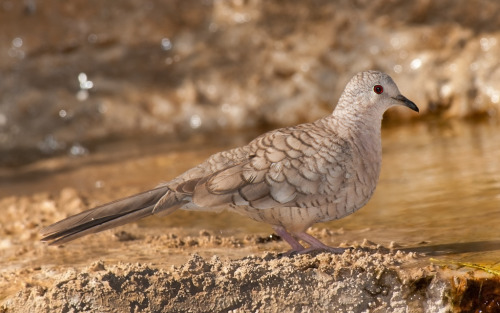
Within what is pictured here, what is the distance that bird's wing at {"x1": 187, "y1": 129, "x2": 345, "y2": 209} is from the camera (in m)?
3.64

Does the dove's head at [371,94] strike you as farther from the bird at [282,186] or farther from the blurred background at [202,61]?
the blurred background at [202,61]

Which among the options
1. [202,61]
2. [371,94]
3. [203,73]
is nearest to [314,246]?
[371,94]

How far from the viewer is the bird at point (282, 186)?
365 centimetres

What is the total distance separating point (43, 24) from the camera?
9.25 m

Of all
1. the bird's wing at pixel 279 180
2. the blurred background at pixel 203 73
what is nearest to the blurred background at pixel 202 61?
the blurred background at pixel 203 73

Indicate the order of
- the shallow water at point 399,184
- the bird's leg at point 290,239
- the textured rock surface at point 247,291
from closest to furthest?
the textured rock surface at point 247,291
the bird's leg at point 290,239
the shallow water at point 399,184

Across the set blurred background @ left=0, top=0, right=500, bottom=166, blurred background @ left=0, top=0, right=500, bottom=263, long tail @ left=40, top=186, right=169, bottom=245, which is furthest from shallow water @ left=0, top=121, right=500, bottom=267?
blurred background @ left=0, top=0, right=500, bottom=166

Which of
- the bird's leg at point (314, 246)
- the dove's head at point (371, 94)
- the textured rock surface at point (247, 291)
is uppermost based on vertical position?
Answer: the dove's head at point (371, 94)

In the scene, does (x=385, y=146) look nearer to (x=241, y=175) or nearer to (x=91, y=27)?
(x=241, y=175)

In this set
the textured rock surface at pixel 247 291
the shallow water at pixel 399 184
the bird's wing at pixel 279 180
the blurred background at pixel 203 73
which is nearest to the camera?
the textured rock surface at pixel 247 291

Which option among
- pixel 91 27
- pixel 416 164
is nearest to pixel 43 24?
pixel 91 27

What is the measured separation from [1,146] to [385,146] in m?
4.26

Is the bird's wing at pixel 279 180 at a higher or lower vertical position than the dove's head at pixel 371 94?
lower

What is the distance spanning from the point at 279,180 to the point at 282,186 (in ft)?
0.10
